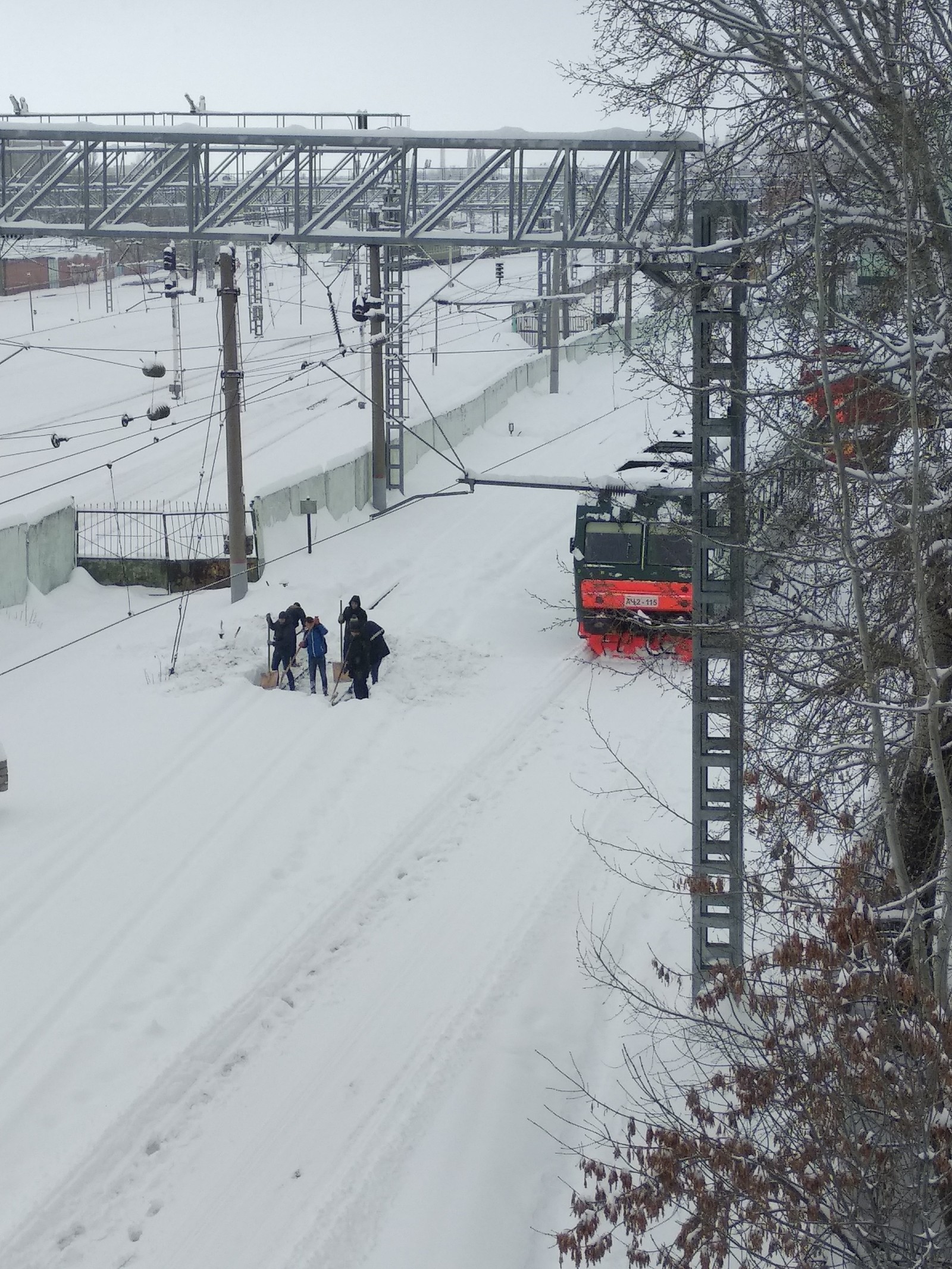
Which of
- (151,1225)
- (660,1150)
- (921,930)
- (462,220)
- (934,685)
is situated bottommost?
(151,1225)

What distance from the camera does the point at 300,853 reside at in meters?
13.3

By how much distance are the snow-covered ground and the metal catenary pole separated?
1301mm

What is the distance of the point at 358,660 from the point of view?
1783 centimetres

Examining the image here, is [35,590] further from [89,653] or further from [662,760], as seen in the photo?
[662,760]

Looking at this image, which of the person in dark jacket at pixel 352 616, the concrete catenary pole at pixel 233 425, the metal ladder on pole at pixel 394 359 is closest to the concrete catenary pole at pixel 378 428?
the metal ladder on pole at pixel 394 359

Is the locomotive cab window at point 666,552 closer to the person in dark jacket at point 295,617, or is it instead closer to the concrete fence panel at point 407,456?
the concrete fence panel at point 407,456

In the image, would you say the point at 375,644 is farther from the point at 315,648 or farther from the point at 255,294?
the point at 255,294

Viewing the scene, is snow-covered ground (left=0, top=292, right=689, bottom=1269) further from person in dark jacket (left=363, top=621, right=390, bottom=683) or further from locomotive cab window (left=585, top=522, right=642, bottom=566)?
locomotive cab window (left=585, top=522, right=642, bottom=566)

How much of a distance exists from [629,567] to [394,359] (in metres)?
8.28

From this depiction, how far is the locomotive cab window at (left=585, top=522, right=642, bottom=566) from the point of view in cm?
2125

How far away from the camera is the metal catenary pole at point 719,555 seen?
9.23 m

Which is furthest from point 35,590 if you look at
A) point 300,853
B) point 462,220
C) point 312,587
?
point 462,220

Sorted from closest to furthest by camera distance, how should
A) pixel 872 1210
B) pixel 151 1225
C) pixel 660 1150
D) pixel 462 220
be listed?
pixel 872 1210 → pixel 660 1150 → pixel 151 1225 → pixel 462 220

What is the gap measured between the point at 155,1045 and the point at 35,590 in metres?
13.2
